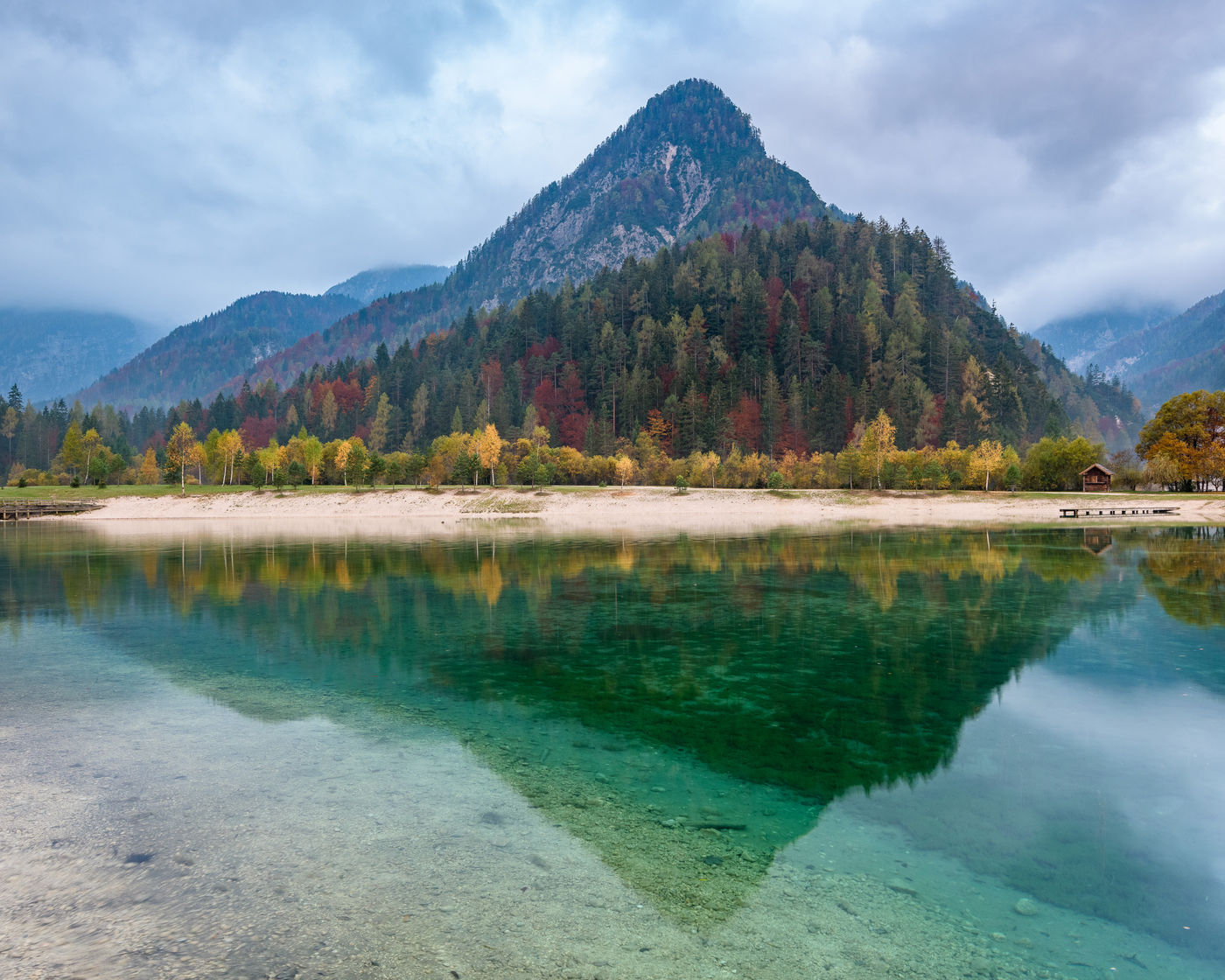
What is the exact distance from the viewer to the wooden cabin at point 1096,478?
9019cm

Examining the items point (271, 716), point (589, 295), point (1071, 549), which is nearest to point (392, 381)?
point (589, 295)

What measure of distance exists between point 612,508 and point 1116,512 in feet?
183

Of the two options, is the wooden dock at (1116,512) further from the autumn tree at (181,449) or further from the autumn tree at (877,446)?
the autumn tree at (181,449)

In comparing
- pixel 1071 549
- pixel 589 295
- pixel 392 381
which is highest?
pixel 589 295

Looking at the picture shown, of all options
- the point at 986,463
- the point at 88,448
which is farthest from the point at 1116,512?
the point at 88,448

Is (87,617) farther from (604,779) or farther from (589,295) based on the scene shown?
(589,295)

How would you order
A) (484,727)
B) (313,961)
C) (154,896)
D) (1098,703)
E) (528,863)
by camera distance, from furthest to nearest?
(1098,703) < (484,727) < (528,863) < (154,896) < (313,961)

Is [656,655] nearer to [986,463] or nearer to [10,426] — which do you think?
[986,463]

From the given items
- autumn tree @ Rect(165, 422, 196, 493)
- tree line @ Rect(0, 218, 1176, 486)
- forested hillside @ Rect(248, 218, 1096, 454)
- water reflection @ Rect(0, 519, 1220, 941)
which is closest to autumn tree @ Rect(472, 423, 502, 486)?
tree line @ Rect(0, 218, 1176, 486)

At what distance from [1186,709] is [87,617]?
28425 mm

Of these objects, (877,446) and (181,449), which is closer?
(877,446)

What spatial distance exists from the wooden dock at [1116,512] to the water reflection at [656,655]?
128 ft

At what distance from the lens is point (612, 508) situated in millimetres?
84062

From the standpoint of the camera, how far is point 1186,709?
1199 cm
